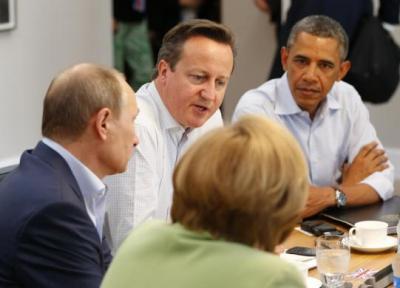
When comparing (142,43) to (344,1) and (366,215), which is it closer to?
(344,1)

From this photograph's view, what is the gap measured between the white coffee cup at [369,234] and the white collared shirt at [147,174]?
55 cm

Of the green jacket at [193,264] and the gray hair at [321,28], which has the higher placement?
the gray hair at [321,28]

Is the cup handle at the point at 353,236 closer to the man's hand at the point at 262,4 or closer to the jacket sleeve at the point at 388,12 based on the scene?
the jacket sleeve at the point at 388,12

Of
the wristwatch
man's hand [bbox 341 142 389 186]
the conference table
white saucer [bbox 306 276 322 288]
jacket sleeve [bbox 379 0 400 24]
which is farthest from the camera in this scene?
jacket sleeve [bbox 379 0 400 24]

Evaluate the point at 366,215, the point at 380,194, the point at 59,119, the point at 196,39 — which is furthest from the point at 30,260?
the point at 380,194

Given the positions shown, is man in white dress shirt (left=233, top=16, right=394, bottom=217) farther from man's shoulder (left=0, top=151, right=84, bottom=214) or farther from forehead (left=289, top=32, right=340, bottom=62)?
man's shoulder (left=0, top=151, right=84, bottom=214)

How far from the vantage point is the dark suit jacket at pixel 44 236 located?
1.77 meters

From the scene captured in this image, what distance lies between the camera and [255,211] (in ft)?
4.58

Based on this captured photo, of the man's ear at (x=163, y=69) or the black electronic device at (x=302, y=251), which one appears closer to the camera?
the black electronic device at (x=302, y=251)

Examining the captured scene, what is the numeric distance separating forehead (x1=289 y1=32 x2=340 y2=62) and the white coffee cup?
90 cm

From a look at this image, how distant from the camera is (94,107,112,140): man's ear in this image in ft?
6.41

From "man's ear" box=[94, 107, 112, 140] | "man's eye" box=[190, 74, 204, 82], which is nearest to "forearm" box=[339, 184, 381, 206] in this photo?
"man's eye" box=[190, 74, 204, 82]

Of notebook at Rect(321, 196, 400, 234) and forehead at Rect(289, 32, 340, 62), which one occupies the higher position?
forehead at Rect(289, 32, 340, 62)

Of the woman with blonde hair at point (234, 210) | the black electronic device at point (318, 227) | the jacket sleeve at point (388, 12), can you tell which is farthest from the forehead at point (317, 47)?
the woman with blonde hair at point (234, 210)
